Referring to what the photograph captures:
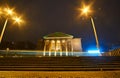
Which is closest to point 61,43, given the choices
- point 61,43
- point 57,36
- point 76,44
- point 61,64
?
point 61,43

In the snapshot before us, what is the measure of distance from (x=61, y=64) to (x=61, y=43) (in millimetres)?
23129

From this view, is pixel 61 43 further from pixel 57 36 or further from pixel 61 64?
pixel 61 64

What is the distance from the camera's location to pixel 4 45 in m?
51.8

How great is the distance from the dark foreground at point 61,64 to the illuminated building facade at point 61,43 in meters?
20.8

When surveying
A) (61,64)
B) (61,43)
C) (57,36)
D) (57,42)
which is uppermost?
(57,36)

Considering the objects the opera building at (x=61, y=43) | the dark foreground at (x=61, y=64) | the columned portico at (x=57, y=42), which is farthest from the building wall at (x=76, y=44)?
the dark foreground at (x=61, y=64)

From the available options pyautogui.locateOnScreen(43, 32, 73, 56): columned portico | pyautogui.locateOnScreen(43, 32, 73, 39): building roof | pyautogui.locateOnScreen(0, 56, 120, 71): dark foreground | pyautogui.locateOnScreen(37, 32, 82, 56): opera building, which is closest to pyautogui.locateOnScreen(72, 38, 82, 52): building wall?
pyautogui.locateOnScreen(37, 32, 82, 56): opera building

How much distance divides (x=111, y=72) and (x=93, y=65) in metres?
2.42

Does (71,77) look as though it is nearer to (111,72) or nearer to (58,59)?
(111,72)

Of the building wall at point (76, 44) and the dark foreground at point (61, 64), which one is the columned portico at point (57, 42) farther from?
the dark foreground at point (61, 64)

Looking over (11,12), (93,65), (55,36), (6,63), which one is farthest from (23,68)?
(55,36)

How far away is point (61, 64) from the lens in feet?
48.4

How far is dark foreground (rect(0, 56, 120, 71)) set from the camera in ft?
44.3

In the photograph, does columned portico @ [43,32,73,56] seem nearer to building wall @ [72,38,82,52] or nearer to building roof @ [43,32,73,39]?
building roof @ [43,32,73,39]
